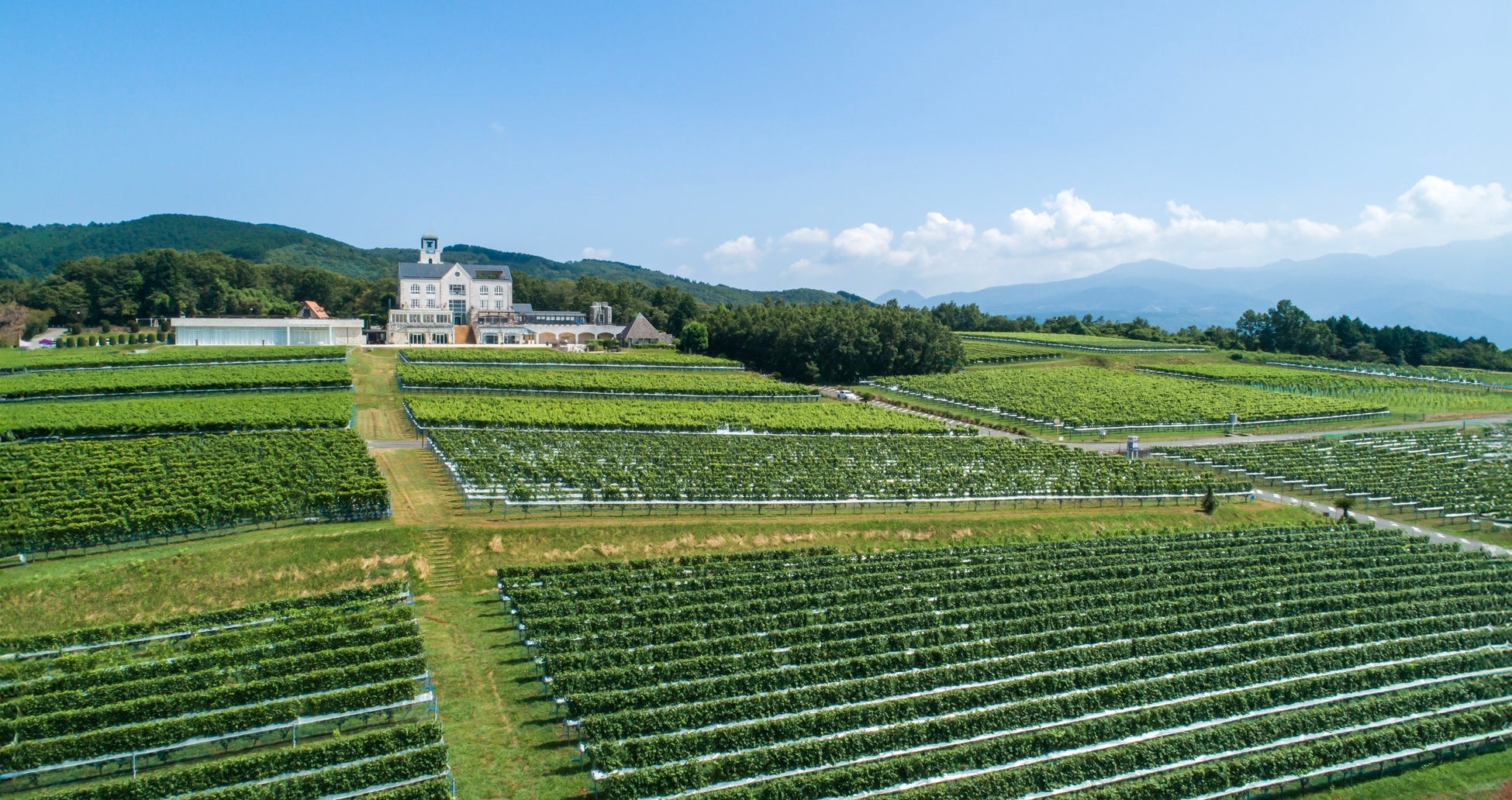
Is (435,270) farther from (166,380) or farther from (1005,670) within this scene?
(1005,670)

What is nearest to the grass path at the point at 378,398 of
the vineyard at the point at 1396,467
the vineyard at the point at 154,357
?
the vineyard at the point at 154,357

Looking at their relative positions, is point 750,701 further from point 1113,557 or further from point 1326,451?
point 1326,451

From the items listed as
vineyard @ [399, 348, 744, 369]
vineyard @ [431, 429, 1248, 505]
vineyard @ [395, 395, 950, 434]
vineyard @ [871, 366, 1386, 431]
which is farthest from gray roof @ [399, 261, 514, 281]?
vineyard @ [431, 429, 1248, 505]

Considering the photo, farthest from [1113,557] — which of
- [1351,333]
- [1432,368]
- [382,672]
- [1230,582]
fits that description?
[1351,333]

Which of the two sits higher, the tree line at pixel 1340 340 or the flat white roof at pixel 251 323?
the tree line at pixel 1340 340

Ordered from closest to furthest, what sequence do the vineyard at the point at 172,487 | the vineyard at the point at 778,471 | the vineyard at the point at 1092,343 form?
1. the vineyard at the point at 172,487
2. the vineyard at the point at 778,471
3. the vineyard at the point at 1092,343

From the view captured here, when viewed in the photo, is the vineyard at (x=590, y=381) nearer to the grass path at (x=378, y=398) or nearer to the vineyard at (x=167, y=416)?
the grass path at (x=378, y=398)

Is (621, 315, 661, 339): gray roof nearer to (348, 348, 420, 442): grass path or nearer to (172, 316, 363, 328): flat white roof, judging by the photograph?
(348, 348, 420, 442): grass path
